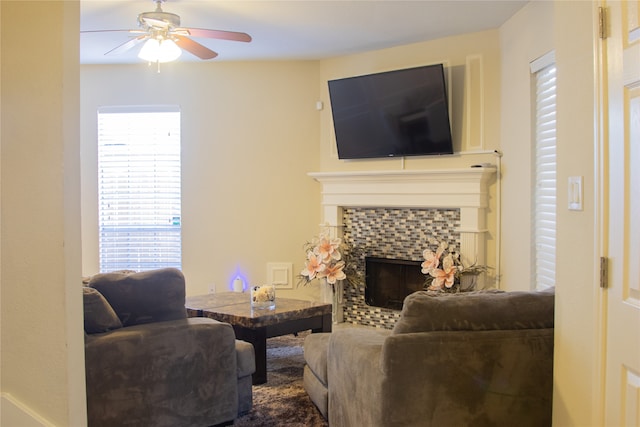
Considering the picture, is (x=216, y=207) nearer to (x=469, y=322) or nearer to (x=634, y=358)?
(x=469, y=322)

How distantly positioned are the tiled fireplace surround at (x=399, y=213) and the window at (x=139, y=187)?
Answer: 1669 millimetres

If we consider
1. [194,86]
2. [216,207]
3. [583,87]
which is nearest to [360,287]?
[216,207]

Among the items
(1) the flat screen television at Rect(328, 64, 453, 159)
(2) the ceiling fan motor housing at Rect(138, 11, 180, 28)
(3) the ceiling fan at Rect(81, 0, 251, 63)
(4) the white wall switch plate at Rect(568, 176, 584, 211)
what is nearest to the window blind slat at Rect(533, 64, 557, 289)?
(1) the flat screen television at Rect(328, 64, 453, 159)

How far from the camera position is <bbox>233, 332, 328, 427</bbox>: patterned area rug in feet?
10.3

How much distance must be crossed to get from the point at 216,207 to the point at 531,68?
343cm

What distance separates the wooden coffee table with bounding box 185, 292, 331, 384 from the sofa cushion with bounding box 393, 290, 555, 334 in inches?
66.0

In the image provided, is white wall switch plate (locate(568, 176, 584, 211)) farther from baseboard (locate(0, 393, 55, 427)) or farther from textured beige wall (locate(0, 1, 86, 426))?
baseboard (locate(0, 393, 55, 427))

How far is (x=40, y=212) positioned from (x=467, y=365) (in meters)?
1.63

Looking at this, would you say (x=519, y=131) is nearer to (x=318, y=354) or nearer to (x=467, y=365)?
(x=318, y=354)

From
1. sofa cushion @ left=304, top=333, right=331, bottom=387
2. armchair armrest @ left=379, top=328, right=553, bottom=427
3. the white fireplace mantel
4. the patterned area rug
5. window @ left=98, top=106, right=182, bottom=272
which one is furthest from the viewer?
window @ left=98, top=106, right=182, bottom=272

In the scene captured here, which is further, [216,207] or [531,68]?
[216,207]

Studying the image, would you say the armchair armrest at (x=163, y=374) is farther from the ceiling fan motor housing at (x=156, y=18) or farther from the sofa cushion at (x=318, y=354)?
the ceiling fan motor housing at (x=156, y=18)

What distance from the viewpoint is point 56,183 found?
176 centimetres

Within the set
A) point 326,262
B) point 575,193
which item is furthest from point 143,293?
point 326,262
